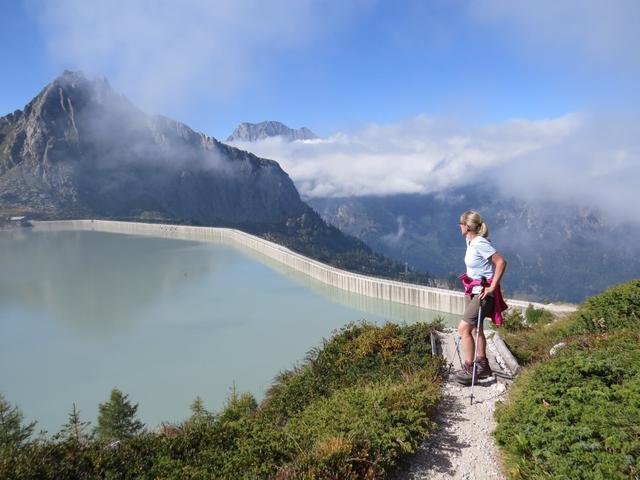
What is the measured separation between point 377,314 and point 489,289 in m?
31.1

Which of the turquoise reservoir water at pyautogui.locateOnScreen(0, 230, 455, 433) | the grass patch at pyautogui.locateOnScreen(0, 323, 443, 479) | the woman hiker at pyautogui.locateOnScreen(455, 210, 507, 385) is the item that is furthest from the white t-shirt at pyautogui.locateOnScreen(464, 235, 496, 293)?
the turquoise reservoir water at pyautogui.locateOnScreen(0, 230, 455, 433)

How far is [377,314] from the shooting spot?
3766 centimetres

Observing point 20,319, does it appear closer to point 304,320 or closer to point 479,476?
point 304,320

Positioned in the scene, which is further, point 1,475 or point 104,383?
point 104,383

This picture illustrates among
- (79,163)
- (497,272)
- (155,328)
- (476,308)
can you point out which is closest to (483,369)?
(476,308)

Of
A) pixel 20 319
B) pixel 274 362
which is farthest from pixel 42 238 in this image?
pixel 274 362

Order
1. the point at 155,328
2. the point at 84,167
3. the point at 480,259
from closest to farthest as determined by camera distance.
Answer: the point at 480,259 < the point at 155,328 < the point at 84,167

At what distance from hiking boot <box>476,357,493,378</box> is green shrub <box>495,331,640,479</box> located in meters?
0.63

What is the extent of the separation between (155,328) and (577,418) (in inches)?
1093

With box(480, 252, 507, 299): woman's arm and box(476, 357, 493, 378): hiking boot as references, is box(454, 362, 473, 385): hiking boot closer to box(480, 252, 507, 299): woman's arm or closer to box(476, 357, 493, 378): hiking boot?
box(476, 357, 493, 378): hiking boot

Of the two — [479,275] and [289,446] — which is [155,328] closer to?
[289,446]

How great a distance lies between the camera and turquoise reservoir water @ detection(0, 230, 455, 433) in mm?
20078

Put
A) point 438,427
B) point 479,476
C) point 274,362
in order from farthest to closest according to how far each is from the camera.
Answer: point 274,362 → point 438,427 → point 479,476

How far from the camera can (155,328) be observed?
97.8 ft
